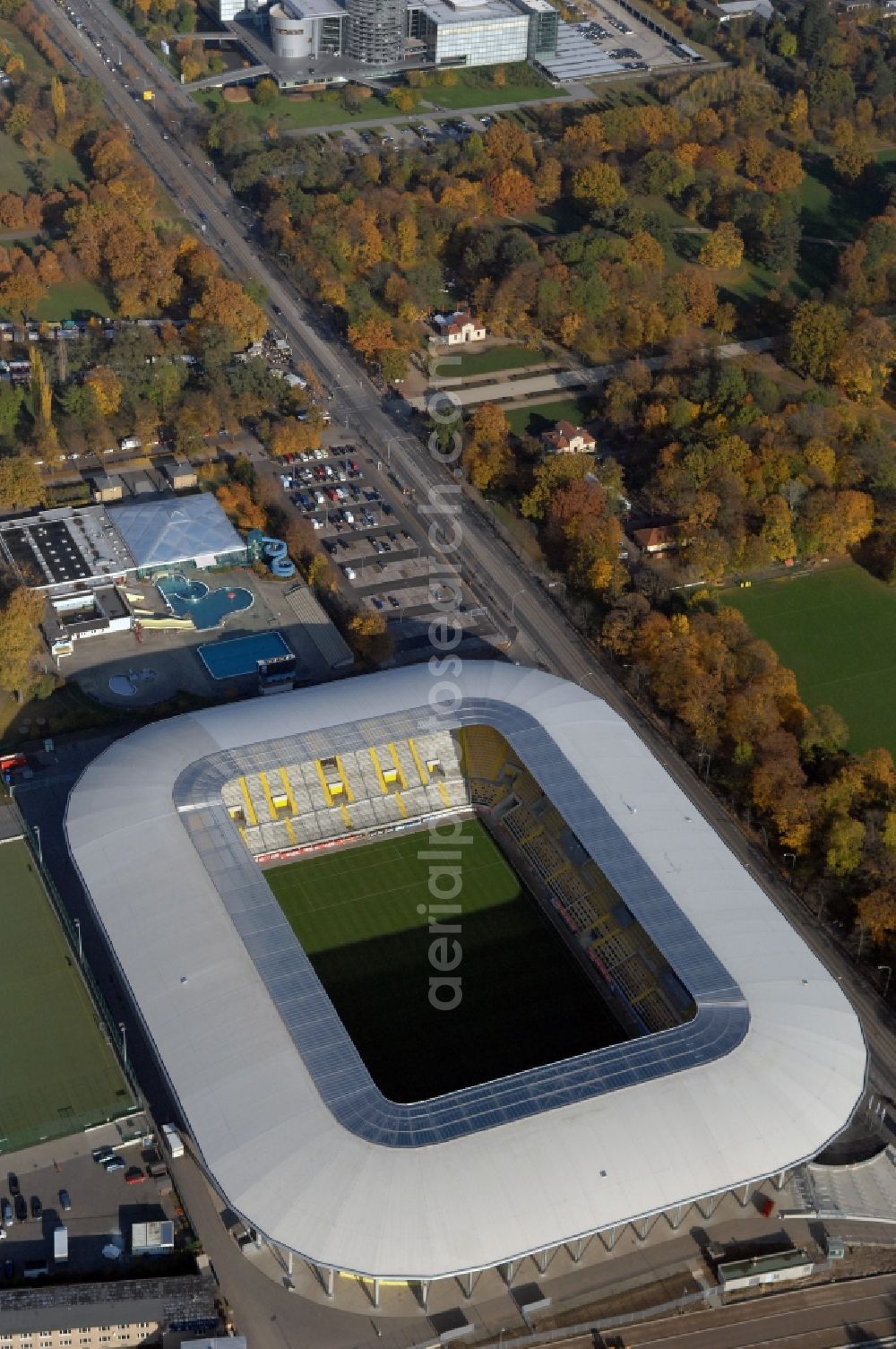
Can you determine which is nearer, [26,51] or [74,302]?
[74,302]

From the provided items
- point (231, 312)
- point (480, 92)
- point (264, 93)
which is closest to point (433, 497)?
point (231, 312)

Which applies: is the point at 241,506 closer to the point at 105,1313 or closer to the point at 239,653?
the point at 239,653

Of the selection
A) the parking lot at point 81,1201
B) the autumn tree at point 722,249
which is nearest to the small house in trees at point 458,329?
the autumn tree at point 722,249

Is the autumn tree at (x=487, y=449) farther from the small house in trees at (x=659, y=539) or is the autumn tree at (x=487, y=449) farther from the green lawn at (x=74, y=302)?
the green lawn at (x=74, y=302)

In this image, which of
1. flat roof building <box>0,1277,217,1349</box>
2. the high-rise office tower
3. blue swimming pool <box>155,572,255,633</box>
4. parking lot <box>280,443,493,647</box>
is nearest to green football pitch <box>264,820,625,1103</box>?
flat roof building <box>0,1277,217,1349</box>

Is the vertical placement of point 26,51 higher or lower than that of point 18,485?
higher

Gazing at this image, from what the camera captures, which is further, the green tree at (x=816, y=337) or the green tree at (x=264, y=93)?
the green tree at (x=264, y=93)
